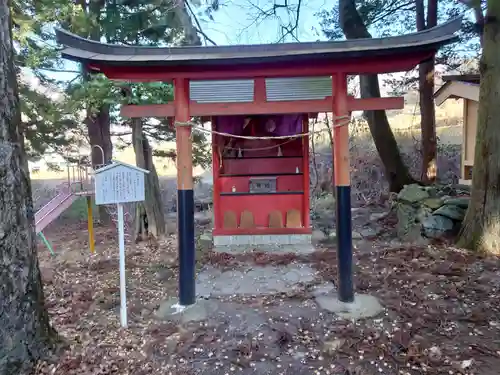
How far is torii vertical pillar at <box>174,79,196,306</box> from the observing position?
3.83 m

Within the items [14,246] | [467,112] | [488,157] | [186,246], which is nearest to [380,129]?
[467,112]

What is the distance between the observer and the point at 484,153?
4.97 metres

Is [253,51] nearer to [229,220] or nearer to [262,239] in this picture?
[229,220]

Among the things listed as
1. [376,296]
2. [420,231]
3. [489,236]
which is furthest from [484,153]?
[376,296]

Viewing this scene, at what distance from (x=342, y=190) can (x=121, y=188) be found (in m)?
2.22

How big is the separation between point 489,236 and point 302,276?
252 centimetres

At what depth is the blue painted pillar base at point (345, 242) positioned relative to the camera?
3.81 m

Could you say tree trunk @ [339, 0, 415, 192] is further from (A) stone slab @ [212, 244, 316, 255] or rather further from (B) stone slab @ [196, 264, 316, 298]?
(B) stone slab @ [196, 264, 316, 298]

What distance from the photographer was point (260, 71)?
376 cm

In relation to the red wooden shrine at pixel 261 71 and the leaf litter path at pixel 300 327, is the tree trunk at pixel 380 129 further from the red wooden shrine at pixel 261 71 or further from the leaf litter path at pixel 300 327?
the red wooden shrine at pixel 261 71

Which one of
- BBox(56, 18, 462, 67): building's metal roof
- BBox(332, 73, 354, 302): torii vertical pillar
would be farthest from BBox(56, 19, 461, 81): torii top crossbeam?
BBox(332, 73, 354, 302): torii vertical pillar

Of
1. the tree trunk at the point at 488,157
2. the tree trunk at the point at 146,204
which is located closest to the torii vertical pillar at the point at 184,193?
the tree trunk at the point at 146,204

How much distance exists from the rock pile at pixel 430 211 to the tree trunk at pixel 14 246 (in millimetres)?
5398

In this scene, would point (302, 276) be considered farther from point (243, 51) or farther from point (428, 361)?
point (243, 51)
